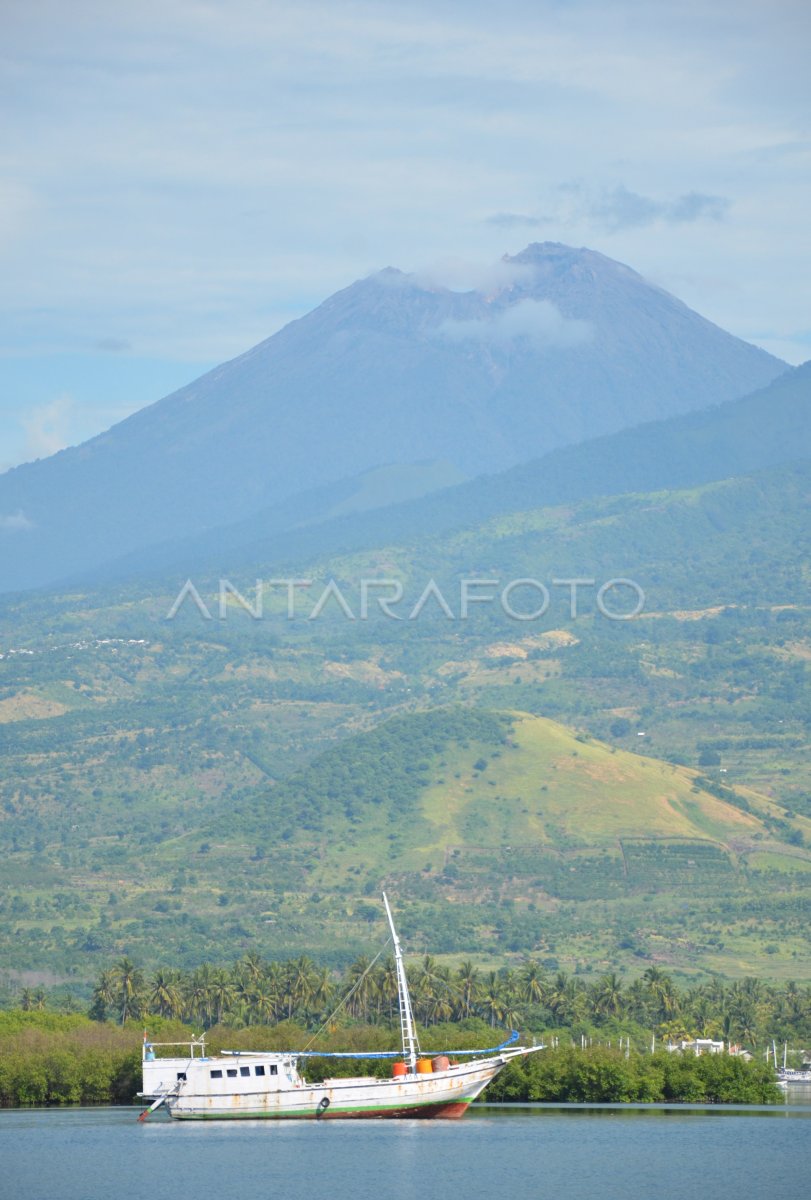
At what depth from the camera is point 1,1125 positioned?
425 feet

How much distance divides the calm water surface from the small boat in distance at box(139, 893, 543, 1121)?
990 millimetres

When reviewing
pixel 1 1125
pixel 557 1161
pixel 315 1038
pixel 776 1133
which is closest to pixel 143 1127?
pixel 1 1125

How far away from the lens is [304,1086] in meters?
130

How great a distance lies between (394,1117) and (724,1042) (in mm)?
53063

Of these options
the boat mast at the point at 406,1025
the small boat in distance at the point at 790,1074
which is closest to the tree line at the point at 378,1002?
the small boat in distance at the point at 790,1074

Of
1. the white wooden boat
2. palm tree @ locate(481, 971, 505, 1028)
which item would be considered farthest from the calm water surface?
palm tree @ locate(481, 971, 505, 1028)

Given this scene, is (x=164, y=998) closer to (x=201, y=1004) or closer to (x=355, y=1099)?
(x=201, y=1004)

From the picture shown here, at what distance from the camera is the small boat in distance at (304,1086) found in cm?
12838

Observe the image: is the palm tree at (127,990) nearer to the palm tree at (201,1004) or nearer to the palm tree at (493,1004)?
the palm tree at (201,1004)

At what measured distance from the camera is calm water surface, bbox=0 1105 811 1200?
347ft

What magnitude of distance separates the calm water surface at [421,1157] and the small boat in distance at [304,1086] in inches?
39.0

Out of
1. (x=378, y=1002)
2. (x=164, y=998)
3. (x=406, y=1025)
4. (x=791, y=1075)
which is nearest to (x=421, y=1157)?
(x=406, y=1025)

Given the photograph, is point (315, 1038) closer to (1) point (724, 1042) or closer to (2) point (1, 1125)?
(2) point (1, 1125)

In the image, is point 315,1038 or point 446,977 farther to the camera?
point 446,977
